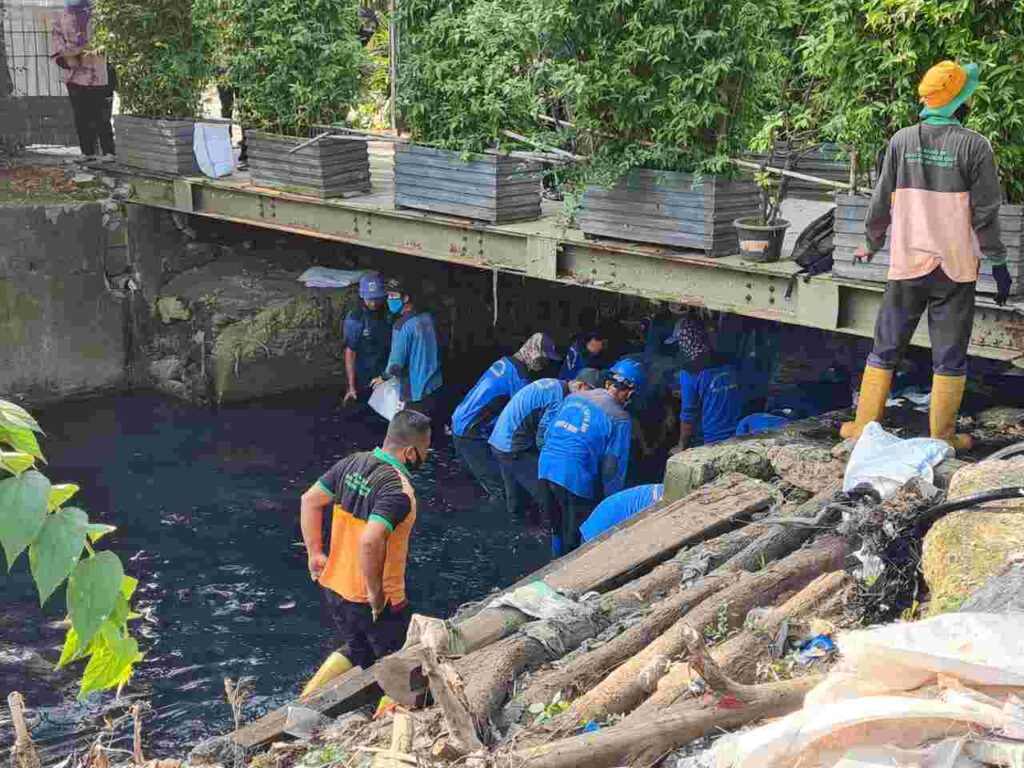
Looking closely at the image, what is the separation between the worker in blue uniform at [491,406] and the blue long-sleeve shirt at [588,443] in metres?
2.24

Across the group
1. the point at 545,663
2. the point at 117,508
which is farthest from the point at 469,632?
the point at 117,508

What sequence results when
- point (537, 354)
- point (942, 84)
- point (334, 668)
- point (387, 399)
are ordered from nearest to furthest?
point (334, 668), point (942, 84), point (537, 354), point (387, 399)

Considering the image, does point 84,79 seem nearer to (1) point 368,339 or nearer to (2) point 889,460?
(1) point 368,339

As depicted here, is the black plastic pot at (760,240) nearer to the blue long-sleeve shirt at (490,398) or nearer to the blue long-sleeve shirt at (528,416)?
the blue long-sleeve shirt at (528,416)

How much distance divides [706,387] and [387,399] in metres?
3.57

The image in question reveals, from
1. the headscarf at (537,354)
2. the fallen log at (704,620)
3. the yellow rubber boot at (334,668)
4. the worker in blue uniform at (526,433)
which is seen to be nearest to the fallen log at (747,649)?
the fallen log at (704,620)

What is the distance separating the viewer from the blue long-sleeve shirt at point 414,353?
12984 millimetres

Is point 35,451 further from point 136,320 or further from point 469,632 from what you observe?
point 136,320

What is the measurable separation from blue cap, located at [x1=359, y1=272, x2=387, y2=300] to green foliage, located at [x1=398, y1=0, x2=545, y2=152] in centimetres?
281

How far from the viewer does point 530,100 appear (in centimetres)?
1045

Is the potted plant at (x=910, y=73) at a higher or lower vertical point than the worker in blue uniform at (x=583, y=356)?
higher

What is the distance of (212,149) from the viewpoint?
14.0 metres

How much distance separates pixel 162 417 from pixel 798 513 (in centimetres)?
→ 875

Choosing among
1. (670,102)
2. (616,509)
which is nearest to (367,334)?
(670,102)
